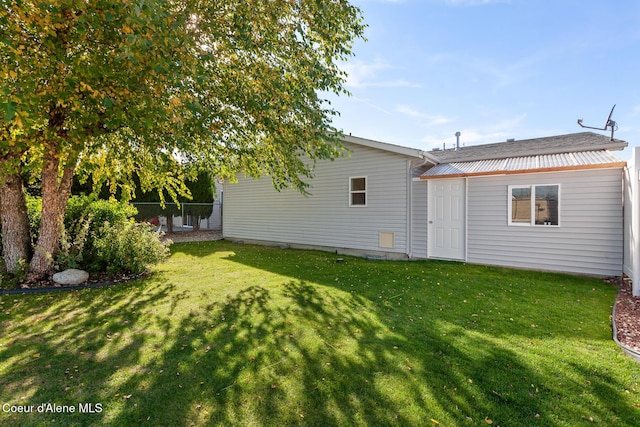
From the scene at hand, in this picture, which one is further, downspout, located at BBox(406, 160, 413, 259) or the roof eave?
downspout, located at BBox(406, 160, 413, 259)

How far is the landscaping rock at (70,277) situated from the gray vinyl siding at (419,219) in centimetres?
832

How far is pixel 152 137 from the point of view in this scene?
5.44 meters

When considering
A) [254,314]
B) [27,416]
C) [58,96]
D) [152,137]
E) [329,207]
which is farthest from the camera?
[329,207]

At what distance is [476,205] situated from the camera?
8570 mm

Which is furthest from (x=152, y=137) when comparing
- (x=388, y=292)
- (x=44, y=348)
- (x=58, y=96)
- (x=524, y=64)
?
(x=524, y=64)

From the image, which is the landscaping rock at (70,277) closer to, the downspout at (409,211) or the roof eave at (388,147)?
the roof eave at (388,147)

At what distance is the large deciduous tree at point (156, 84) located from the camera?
12.2ft

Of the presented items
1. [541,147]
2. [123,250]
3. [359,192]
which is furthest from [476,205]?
[123,250]

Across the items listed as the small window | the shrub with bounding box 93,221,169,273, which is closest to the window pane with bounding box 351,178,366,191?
the small window

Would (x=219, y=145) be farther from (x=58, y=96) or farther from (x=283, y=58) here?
(x=58, y=96)

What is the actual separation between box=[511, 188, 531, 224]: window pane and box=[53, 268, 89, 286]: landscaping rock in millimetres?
10169

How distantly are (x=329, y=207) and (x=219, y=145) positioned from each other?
17.1 ft

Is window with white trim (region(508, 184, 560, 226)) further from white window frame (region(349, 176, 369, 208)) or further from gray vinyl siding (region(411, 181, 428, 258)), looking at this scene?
white window frame (region(349, 176, 369, 208))

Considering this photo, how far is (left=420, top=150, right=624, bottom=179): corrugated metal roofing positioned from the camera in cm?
699
